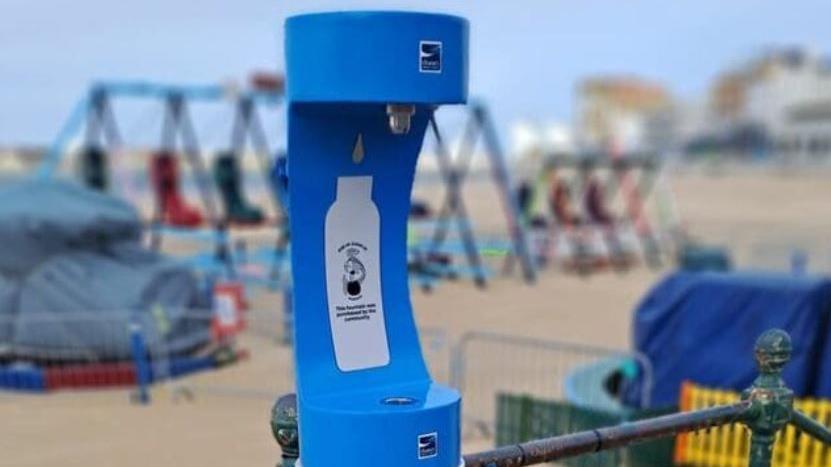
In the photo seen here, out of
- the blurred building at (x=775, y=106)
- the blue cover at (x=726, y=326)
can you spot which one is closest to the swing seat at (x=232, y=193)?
the blue cover at (x=726, y=326)

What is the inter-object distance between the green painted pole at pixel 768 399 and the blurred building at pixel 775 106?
378 ft

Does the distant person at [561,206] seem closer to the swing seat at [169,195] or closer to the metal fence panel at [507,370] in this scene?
the swing seat at [169,195]

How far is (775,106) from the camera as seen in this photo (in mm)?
137250

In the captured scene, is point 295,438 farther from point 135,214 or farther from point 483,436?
point 135,214

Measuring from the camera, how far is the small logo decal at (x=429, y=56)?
254cm

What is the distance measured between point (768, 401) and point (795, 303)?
541cm

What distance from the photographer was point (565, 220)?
2267 cm

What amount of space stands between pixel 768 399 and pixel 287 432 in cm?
163

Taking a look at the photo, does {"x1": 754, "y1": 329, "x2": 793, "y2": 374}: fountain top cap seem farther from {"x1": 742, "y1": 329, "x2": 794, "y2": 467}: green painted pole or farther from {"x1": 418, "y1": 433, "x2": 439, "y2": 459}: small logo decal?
{"x1": 418, "y1": 433, "x2": 439, "y2": 459}: small logo decal

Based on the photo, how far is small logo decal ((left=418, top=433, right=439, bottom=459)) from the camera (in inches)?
103

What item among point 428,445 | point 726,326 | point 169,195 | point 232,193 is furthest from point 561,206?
point 428,445

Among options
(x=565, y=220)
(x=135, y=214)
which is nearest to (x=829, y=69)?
(x=565, y=220)

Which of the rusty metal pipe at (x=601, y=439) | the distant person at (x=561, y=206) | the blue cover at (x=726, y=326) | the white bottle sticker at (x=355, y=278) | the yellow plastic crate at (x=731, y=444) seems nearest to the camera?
the rusty metal pipe at (x=601, y=439)

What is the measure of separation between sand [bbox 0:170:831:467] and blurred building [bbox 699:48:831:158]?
3616 inches
